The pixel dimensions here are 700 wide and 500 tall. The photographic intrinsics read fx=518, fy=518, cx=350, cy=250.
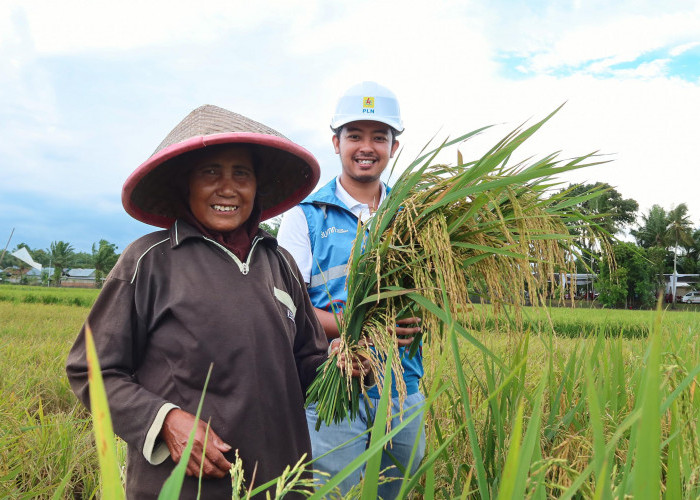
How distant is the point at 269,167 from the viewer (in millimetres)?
2051

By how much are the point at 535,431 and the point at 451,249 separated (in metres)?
0.75

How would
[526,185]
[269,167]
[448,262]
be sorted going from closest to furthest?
1. [448,262]
2. [526,185]
3. [269,167]

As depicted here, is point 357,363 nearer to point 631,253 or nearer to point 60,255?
point 631,253

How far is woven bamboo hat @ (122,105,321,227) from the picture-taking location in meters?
1.70

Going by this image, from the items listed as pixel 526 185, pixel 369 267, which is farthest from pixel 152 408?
pixel 526 185

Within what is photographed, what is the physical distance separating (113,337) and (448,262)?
1.01 meters

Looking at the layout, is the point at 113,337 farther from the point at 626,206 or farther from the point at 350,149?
the point at 626,206

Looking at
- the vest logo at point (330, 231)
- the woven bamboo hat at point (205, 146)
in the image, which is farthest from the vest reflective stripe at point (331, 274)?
the woven bamboo hat at point (205, 146)

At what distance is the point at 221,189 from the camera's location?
1751 millimetres

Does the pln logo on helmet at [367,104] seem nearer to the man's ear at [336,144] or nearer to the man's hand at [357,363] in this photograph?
the man's ear at [336,144]

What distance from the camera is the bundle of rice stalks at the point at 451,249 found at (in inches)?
57.6

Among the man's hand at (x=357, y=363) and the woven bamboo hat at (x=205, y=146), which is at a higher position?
the woven bamboo hat at (x=205, y=146)

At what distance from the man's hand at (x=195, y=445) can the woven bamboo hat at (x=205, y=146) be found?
2.50ft

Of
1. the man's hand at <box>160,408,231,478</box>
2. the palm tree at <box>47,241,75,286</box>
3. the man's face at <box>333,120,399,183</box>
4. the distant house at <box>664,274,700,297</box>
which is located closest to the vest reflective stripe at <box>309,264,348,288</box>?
the man's face at <box>333,120,399,183</box>
